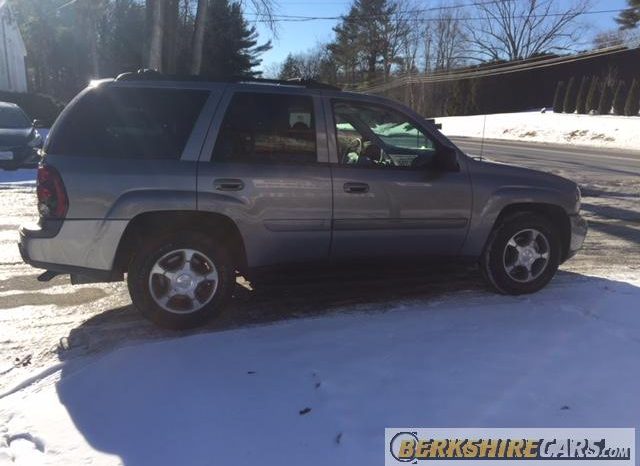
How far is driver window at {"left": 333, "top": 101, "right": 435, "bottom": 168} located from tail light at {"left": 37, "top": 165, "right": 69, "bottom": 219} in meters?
2.09

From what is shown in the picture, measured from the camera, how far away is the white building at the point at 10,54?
120 ft

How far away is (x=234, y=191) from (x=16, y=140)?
11.8 meters

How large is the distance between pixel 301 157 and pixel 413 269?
1432 millimetres

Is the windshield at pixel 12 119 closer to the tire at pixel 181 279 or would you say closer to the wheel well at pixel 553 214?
the tire at pixel 181 279

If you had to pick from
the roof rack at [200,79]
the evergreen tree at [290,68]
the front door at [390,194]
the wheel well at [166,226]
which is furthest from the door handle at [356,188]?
the evergreen tree at [290,68]

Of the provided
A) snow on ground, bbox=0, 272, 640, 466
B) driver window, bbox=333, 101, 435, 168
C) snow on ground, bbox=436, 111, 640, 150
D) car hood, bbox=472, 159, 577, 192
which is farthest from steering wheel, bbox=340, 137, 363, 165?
snow on ground, bbox=436, 111, 640, 150

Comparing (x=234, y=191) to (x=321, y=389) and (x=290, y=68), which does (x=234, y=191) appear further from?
(x=290, y=68)

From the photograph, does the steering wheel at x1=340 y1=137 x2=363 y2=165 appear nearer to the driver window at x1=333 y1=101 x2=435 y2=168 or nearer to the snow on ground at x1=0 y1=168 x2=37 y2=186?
the driver window at x1=333 y1=101 x2=435 y2=168

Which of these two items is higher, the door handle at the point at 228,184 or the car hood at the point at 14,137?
the door handle at the point at 228,184

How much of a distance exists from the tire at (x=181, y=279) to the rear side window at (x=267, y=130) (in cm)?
70

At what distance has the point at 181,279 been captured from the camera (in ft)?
14.3

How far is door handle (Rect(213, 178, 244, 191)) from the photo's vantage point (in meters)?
4.27

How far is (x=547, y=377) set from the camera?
365cm

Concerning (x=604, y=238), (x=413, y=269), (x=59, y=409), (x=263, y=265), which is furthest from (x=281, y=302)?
(x=604, y=238)
